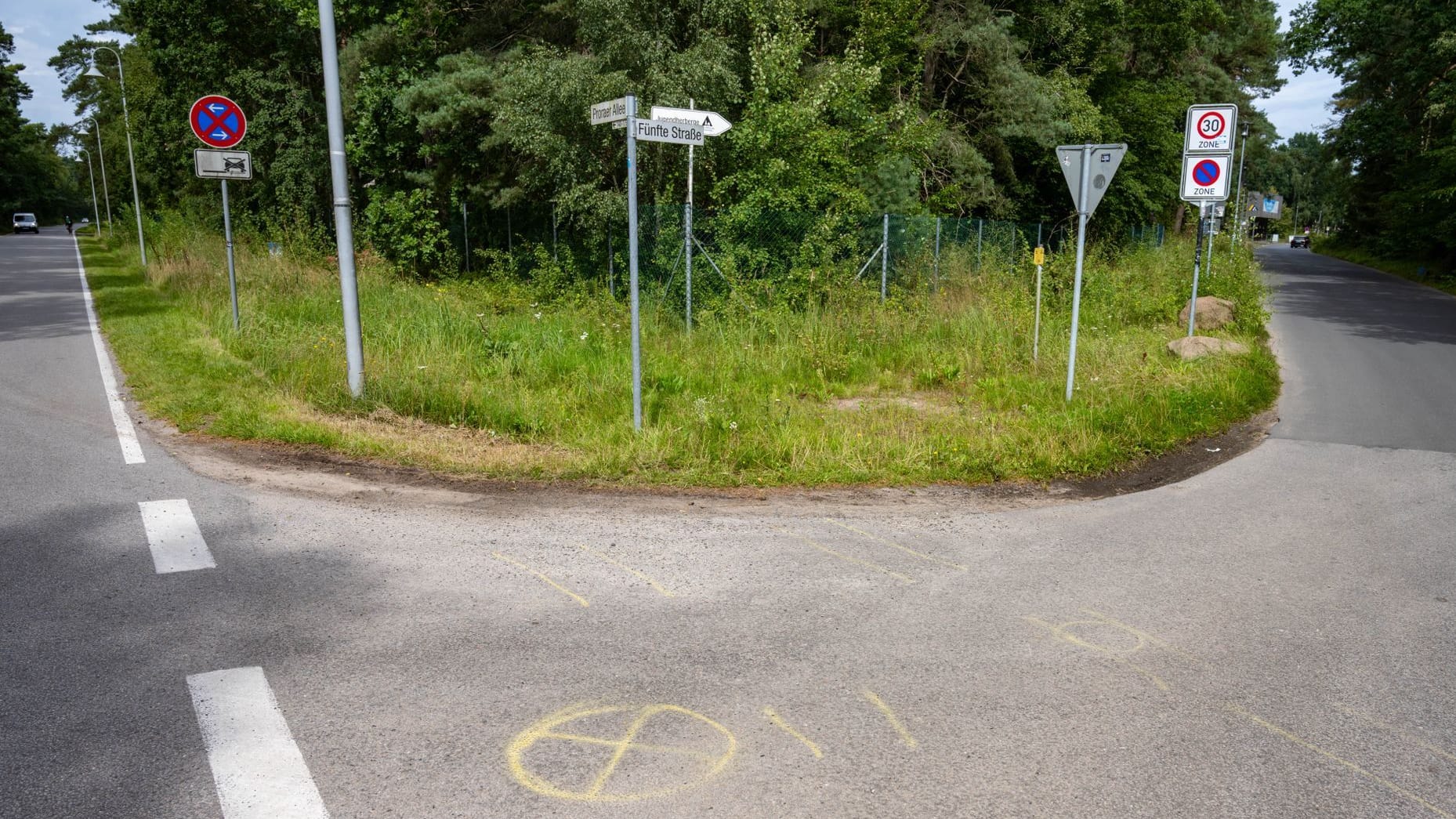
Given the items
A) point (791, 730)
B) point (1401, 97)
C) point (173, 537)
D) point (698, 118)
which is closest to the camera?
point (791, 730)

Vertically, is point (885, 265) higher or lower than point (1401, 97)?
lower

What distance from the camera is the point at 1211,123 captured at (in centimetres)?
→ 1237

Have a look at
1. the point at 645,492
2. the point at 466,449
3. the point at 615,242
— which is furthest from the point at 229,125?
the point at 645,492

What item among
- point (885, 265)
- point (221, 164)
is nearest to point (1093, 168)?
point (885, 265)

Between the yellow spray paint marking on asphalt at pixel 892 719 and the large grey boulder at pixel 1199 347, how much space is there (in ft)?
32.6

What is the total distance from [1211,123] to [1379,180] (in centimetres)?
4804

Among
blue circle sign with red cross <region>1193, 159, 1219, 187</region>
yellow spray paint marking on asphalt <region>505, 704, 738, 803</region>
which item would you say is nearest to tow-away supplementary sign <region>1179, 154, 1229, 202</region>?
blue circle sign with red cross <region>1193, 159, 1219, 187</region>

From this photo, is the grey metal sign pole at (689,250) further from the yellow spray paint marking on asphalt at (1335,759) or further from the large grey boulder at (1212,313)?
the yellow spray paint marking on asphalt at (1335,759)

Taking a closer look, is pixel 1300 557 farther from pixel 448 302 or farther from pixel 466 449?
pixel 448 302

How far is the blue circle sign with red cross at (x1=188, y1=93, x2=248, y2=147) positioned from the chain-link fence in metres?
5.25

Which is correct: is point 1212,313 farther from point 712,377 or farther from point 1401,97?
point 1401,97

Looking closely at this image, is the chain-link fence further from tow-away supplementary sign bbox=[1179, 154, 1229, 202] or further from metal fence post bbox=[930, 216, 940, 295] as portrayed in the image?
tow-away supplementary sign bbox=[1179, 154, 1229, 202]

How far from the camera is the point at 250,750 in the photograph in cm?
329

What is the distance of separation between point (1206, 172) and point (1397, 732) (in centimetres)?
1066
